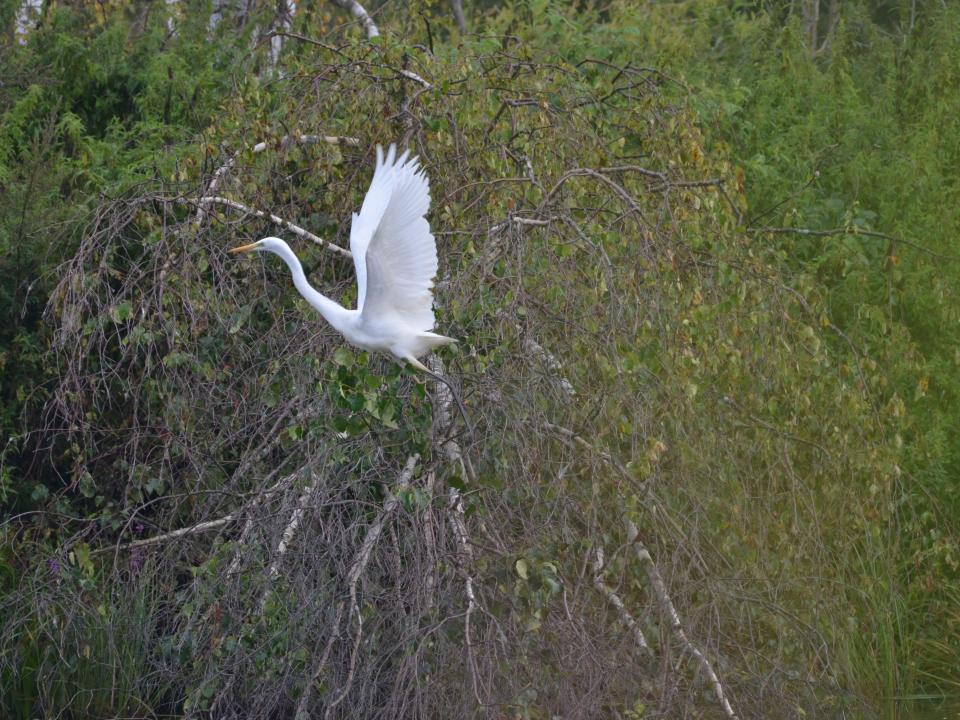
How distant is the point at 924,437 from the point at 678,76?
7.40 feet

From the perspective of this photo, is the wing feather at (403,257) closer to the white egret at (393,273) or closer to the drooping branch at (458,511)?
the white egret at (393,273)

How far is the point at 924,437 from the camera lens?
196 inches

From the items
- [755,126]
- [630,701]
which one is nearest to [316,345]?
[630,701]

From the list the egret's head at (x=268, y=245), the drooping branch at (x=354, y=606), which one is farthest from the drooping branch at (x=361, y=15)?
the drooping branch at (x=354, y=606)

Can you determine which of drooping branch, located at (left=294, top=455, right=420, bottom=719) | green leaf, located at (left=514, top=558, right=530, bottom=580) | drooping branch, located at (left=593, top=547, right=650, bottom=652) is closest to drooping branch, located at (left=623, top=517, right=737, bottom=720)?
drooping branch, located at (left=593, top=547, right=650, bottom=652)

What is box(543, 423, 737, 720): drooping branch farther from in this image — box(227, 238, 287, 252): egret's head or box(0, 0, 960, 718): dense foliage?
box(227, 238, 287, 252): egret's head

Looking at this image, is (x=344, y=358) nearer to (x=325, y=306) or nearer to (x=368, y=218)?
(x=325, y=306)

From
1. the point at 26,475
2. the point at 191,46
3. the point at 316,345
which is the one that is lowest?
the point at 26,475

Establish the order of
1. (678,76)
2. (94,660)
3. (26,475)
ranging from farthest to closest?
(678,76) < (26,475) < (94,660)

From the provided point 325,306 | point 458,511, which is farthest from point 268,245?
point 458,511

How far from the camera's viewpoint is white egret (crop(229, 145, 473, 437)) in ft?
10.2

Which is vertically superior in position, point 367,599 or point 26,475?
point 367,599

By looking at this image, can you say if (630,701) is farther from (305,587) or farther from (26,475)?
(26,475)

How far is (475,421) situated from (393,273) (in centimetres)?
52
